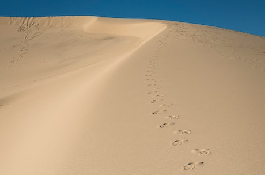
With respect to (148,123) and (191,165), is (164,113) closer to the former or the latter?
(148,123)

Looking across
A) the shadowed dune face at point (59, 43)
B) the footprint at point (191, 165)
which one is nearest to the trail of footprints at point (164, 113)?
the footprint at point (191, 165)

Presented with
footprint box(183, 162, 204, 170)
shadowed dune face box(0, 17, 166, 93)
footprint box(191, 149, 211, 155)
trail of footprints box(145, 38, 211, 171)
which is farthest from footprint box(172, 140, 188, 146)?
shadowed dune face box(0, 17, 166, 93)

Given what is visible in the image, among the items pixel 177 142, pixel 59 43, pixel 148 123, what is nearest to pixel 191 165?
pixel 177 142

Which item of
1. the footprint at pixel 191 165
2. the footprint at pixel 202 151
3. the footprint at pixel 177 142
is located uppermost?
the footprint at pixel 177 142

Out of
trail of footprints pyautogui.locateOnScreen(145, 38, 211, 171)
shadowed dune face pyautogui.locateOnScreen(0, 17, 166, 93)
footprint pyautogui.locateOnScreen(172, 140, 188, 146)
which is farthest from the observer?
shadowed dune face pyautogui.locateOnScreen(0, 17, 166, 93)

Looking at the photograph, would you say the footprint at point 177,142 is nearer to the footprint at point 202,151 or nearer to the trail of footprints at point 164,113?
the trail of footprints at point 164,113

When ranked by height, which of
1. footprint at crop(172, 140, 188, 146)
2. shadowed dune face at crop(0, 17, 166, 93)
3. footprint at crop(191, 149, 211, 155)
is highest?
shadowed dune face at crop(0, 17, 166, 93)

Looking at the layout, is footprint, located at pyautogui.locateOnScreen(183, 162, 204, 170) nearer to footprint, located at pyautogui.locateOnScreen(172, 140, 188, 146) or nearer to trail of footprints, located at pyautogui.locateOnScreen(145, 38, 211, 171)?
trail of footprints, located at pyautogui.locateOnScreen(145, 38, 211, 171)

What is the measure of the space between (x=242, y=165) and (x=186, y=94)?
2.56m

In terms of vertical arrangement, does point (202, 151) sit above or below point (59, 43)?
below

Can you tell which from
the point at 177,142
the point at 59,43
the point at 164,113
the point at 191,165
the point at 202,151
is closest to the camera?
the point at 191,165

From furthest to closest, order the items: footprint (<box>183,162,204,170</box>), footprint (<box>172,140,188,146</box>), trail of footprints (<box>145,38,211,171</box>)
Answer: footprint (<box>172,140,188,146</box>) < trail of footprints (<box>145,38,211,171</box>) < footprint (<box>183,162,204,170</box>)

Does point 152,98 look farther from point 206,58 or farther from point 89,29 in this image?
point 89,29

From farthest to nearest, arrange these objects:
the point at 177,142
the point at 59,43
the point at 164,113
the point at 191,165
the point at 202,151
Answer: the point at 59,43 → the point at 164,113 → the point at 177,142 → the point at 202,151 → the point at 191,165
